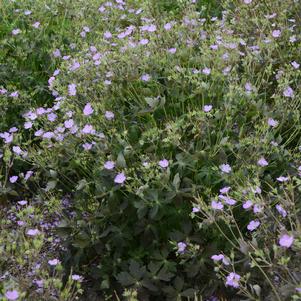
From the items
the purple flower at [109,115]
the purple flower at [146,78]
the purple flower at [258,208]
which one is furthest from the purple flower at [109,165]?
the purple flower at [258,208]

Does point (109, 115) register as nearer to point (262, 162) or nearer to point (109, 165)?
point (109, 165)

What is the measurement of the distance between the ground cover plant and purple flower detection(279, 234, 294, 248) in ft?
0.13

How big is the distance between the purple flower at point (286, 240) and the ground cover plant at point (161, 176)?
0.13 feet

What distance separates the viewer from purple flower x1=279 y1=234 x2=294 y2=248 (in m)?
2.04

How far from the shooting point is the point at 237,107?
3.01 m

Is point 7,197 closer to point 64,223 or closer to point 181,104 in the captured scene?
point 64,223

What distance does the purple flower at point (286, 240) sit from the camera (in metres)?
2.04

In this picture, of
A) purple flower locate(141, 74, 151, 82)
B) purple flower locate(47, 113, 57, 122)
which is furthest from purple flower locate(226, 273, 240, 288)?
purple flower locate(47, 113, 57, 122)

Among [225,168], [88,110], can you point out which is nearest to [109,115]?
A: [88,110]

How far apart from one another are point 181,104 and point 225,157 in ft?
1.64

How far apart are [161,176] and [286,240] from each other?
68cm

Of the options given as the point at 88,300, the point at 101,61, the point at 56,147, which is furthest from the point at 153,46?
the point at 88,300

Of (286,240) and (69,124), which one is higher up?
(286,240)

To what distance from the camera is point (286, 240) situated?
2053 mm
